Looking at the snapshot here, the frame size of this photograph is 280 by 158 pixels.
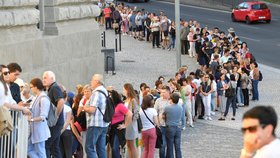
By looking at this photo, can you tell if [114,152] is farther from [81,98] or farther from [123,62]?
[123,62]

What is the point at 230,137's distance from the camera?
22.1m

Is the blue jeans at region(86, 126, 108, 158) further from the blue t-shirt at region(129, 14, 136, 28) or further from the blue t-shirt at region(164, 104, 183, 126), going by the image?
the blue t-shirt at region(129, 14, 136, 28)

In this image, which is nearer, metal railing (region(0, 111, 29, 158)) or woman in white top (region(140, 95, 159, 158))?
metal railing (region(0, 111, 29, 158))

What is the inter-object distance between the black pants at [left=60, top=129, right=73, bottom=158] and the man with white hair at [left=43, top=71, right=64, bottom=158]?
0.66 m

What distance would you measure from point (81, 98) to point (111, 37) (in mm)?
26724

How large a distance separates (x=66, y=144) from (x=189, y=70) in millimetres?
18635

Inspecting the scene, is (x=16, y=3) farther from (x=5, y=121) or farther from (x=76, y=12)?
(x=5, y=121)

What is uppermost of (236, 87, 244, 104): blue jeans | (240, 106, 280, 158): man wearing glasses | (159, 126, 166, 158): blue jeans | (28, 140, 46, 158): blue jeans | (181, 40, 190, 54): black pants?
(240, 106, 280, 158): man wearing glasses

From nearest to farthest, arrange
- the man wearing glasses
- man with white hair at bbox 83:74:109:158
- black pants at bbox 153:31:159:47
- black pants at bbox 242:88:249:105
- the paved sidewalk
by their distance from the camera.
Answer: the man wearing glasses
man with white hair at bbox 83:74:109:158
the paved sidewalk
black pants at bbox 242:88:249:105
black pants at bbox 153:31:159:47

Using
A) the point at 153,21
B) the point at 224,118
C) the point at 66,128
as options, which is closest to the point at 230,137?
the point at 224,118

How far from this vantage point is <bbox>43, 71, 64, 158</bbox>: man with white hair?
13734 mm

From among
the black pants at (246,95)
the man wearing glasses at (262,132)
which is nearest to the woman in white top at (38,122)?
the man wearing glasses at (262,132)

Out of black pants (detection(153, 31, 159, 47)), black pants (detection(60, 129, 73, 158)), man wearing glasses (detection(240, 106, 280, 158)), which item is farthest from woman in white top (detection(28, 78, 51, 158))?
black pants (detection(153, 31, 159, 47))

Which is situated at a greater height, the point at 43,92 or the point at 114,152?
the point at 43,92
